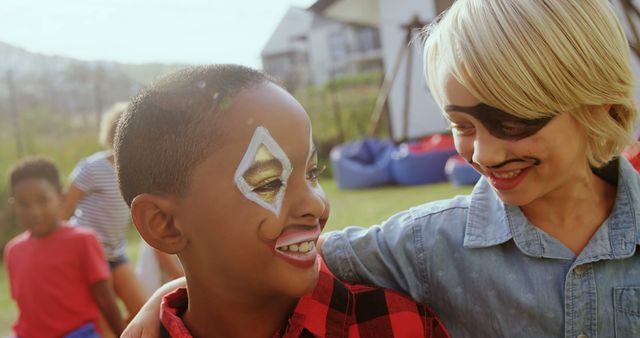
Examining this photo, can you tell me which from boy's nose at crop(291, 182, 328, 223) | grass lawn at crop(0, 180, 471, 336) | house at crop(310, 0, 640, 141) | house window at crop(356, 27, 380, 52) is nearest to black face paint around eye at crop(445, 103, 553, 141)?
boy's nose at crop(291, 182, 328, 223)

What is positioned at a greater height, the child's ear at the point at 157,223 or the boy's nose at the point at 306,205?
the boy's nose at the point at 306,205

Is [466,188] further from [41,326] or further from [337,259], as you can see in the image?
[337,259]

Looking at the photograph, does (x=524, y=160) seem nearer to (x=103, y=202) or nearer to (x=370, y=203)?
(x=103, y=202)

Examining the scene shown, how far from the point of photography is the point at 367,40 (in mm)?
36750

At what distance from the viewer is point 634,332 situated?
1717 mm

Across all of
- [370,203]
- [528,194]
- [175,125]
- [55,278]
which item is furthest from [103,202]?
[370,203]

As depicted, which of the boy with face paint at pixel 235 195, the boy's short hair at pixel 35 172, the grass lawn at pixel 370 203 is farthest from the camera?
the grass lawn at pixel 370 203

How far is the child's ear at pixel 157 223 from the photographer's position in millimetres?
1633

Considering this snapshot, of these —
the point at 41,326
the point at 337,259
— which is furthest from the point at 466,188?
the point at 337,259

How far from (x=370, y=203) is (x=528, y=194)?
7170 millimetres

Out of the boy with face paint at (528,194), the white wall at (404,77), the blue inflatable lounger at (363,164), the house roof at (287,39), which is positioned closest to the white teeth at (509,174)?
the boy with face paint at (528,194)

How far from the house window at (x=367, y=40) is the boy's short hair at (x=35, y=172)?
33195 mm

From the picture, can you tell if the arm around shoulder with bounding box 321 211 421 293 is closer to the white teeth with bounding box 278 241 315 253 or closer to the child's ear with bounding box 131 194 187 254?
the white teeth with bounding box 278 241 315 253

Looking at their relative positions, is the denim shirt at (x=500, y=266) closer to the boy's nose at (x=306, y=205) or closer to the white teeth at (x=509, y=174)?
the white teeth at (x=509, y=174)
